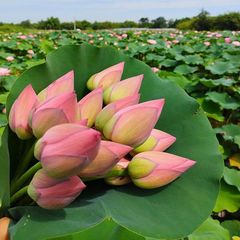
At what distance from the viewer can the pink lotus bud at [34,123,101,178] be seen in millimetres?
375

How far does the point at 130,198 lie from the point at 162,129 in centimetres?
11

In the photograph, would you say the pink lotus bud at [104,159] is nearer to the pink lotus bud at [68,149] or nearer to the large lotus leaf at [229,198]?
the pink lotus bud at [68,149]

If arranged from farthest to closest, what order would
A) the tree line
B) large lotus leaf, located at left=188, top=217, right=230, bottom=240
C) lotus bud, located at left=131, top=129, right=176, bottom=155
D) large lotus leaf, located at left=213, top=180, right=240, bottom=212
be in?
1. the tree line
2. large lotus leaf, located at left=213, top=180, right=240, bottom=212
3. large lotus leaf, located at left=188, top=217, right=230, bottom=240
4. lotus bud, located at left=131, top=129, right=176, bottom=155

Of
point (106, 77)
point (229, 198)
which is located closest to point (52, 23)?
point (229, 198)

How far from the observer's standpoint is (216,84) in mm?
3100

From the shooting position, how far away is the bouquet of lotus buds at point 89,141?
0.38 meters

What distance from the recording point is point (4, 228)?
1.43ft

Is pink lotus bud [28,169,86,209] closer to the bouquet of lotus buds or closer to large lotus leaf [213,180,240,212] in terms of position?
the bouquet of lotus buds

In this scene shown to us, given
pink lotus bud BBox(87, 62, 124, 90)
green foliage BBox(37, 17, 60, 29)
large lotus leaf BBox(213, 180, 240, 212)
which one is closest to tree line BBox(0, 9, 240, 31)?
green foliage BBox(37, 17, 60, 29)

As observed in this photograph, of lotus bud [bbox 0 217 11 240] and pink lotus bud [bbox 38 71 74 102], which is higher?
pink lotus bud [bbox 38 71 74 102]

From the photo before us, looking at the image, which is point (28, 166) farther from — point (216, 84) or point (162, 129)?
point (216, 84)

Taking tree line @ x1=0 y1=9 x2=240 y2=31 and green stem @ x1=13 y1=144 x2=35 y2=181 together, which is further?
tree line @ x1=0 y1=9 x2=240 y2=31

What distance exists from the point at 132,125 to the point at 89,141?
71 millimetres

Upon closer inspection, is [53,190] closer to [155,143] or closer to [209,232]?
[155,143]
